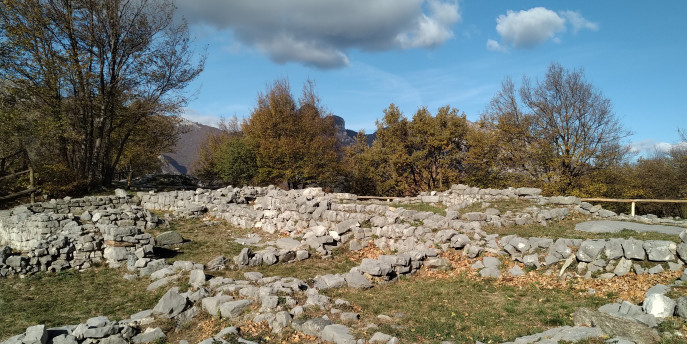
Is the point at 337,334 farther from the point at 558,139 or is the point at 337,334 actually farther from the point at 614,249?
the point at 558,139

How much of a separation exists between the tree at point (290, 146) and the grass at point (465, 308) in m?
27.5

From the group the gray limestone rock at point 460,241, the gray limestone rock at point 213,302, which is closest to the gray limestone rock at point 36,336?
the gray limestone rock at point 213,302

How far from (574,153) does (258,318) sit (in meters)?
27.9

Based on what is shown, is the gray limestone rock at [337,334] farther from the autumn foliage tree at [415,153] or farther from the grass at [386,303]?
the autumn foliage tree at [415,153]

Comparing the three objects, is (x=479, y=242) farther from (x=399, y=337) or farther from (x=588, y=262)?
(x=399, y=337)

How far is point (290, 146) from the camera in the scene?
124ft

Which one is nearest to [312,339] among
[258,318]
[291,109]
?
[258,318]

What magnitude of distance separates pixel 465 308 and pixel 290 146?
3049 cm

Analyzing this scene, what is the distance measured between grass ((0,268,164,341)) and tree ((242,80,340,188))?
81.9ft

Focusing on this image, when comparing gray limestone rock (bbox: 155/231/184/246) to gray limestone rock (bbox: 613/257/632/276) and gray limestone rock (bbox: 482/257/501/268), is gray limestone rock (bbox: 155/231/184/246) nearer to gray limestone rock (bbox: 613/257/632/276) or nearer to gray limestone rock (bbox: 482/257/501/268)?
gray limestone rock (bbox: 482/257/501/268)

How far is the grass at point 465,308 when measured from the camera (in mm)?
7652

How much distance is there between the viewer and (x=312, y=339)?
7.53 metres

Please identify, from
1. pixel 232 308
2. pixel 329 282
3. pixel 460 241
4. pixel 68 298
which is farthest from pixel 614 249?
pixel 68 298

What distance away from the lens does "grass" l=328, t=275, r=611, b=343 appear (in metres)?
7.65
